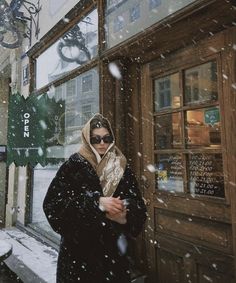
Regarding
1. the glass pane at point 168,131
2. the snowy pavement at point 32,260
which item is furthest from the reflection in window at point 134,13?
the snowy pavement at point 32,260

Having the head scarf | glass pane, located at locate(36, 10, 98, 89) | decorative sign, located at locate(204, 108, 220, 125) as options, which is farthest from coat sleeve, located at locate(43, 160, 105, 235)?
glass pane, located at locate(36, 10, 98, 89)

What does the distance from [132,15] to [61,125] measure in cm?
227

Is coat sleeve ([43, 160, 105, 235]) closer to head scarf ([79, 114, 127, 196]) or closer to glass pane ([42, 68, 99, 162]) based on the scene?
head scarf ([79, 114, 127, 196])

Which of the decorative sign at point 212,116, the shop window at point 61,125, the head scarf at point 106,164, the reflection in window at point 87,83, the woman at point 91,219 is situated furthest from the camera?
the shop window at point 61,125

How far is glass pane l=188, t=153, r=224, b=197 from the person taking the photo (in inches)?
102

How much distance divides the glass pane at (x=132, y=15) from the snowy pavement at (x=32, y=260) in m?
3.00

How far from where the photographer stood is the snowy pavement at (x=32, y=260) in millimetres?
3586

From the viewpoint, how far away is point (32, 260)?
4066 mm

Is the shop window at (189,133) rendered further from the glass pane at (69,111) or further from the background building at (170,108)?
the glass pane at (69,111)

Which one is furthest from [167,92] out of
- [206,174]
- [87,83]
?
[87,83]

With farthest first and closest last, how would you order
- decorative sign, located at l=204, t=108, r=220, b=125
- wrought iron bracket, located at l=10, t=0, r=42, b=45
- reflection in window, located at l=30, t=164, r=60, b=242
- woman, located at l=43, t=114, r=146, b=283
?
wrought iron bracket, located at l=10, t=0, r=42, b=45 < reflection in window, located at l=30, t=164, r=60, b=242 < decorative sign, located at l=204, t=108, r=220, b=125 < woman, located at l=43, t=114, r=146, b=283

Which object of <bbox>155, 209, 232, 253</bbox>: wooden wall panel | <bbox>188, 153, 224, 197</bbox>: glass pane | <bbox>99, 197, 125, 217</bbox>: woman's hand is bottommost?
<bbox>155, 209, 232, 253</bbox>: wooden wall panel

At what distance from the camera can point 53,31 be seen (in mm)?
5062

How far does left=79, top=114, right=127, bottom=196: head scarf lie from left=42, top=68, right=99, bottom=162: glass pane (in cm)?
180
